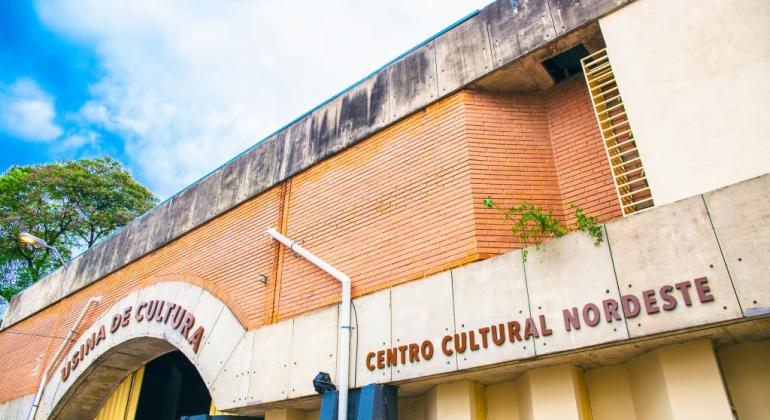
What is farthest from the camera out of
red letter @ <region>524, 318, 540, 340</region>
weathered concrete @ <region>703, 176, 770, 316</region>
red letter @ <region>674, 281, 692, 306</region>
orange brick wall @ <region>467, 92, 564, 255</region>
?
orange brick wall @ <region>467, 92, 564, 255</region>

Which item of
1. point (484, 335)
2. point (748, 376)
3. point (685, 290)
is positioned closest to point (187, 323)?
point (484, 335)

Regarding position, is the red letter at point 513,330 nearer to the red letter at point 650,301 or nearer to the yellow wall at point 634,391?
the yellow wall at point 634,391

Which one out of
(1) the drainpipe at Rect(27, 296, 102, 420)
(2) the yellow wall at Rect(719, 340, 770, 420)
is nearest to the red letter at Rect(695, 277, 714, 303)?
(2) the yellow wall at Rect(719, 340, 770, 420)

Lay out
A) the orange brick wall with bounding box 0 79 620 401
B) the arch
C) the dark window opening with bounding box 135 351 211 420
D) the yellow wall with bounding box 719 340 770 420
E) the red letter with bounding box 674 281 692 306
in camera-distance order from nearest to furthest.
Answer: the red letter with bounding box 674 281 692 306, the yellow wall with bounding box 719 340 770 420, the orange brick wall with bounding box 0 79 620 401, the arch, the dark window opening with bounding box 135 351 211 420

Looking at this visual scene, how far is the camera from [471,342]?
6.05 meters

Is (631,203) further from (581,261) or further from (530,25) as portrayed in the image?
(530,25)

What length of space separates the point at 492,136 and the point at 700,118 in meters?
2.69

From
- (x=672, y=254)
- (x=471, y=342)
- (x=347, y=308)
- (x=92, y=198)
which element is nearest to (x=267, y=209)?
(x=347, y=308)

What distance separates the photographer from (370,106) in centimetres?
907

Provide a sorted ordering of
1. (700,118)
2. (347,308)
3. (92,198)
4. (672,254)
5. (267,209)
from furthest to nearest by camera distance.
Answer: (92,198) → (267,209) → (347,308) → (700,118) → (672,254)

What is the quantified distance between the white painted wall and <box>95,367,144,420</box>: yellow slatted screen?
1252 centimetres

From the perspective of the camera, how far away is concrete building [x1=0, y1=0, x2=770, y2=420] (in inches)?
199

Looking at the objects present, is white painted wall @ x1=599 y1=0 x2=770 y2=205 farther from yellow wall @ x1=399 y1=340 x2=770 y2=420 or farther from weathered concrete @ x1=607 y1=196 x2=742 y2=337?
yellow wall @ x1=399 y1=340 x2=770 y2=420

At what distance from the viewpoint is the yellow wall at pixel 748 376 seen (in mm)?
4910
